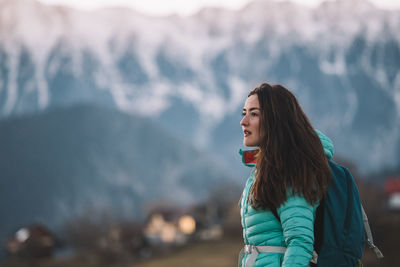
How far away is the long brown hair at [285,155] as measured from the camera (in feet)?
8.91

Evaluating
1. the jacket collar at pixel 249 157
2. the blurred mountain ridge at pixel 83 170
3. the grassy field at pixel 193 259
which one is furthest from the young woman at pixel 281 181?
the blurred mountain ridge at pixel 83 170

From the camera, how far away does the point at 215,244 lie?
53938mm

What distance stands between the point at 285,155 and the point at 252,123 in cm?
Result: 33

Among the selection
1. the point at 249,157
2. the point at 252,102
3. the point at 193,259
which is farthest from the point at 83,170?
the point at 252,102

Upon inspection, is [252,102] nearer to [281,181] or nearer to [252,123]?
[252,123]

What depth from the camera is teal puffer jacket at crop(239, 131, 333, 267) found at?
2.60 m

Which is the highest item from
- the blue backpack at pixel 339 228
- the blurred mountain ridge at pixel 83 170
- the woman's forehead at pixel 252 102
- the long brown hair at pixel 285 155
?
the blurred mountain ridge at pixel 83 170

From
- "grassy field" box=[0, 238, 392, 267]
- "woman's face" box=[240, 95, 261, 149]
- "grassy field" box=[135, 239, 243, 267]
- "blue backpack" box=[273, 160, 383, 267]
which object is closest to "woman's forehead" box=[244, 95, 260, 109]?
"woman's face" box=[240, 95, 261, 149]

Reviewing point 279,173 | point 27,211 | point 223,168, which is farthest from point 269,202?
point 223,168

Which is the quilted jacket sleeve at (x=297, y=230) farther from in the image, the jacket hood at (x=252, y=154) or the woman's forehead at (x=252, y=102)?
the woman's forehead at (x=252, y=102)

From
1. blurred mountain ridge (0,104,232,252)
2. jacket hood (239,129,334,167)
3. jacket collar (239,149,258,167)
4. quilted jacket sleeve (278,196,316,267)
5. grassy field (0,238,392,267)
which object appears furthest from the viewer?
blurred mountain ridge (0,104,232,252)

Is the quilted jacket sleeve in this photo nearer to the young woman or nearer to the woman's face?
the young woman

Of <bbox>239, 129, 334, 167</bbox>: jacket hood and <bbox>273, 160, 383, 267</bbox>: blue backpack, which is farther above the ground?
<bbox>239, 129, 334, 167</bbox>: jacket hood

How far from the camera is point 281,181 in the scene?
2748 mm
